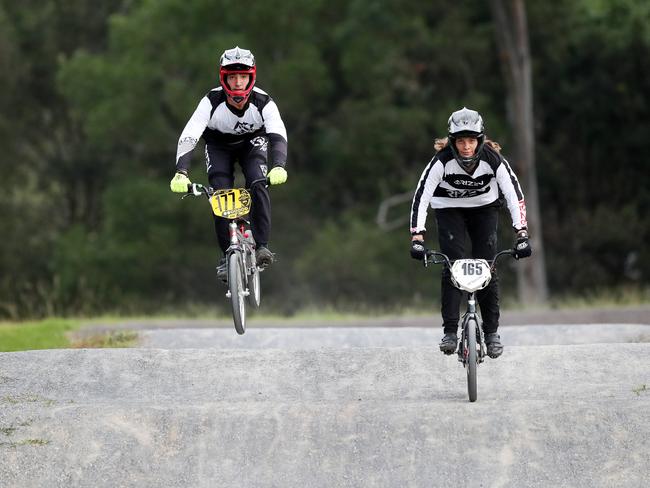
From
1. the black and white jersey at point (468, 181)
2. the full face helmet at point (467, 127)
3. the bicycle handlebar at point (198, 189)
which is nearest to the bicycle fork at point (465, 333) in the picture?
the black and white jersey at point (468, 181)

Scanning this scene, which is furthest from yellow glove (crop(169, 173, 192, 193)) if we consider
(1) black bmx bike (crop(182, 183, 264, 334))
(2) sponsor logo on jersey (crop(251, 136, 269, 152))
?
(2) sponsor logo on jersey (crop(251, 136, 269, 152))

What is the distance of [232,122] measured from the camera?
1246 centimetres

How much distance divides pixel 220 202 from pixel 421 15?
26591 mm

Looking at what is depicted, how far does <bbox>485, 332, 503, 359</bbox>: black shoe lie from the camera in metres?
10.8

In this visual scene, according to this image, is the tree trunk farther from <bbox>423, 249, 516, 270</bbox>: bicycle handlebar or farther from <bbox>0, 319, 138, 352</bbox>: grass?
<bbox>423, 249, 516, 270</bbox>: bicycle handlebar

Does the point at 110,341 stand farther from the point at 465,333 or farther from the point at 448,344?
the point at 465,333

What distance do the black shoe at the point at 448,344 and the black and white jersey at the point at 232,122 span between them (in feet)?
8.44

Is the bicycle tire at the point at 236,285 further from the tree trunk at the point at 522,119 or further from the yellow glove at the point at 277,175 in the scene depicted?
the tree trunk at the point at 522,119

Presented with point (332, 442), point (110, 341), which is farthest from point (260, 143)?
point (332, 442)

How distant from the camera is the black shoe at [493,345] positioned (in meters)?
10.8

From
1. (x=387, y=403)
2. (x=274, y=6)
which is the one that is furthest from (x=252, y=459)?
(x=274, y=6)

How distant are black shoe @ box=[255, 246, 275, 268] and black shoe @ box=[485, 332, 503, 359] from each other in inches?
110

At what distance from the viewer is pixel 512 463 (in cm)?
906

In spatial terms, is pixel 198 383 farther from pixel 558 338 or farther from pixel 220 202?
pixel 558 338
